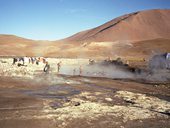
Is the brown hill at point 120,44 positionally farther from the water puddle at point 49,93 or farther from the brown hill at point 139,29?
the water puddle at point 49,93

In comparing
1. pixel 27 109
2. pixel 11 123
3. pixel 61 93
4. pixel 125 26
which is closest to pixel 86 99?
pixel 61 93

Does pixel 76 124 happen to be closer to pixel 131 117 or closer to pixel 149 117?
pixel 131 117

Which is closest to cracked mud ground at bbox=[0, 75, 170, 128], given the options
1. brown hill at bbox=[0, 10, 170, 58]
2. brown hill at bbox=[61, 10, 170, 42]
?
brown hill at bbox=[0, 10, 170, 58]

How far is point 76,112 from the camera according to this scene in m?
11.1

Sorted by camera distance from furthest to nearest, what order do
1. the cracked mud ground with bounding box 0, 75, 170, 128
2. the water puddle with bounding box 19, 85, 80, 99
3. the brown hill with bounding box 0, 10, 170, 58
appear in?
the brown hill with bounding box 0, 10, 170, 58, the water puddle with bounding box 19, 85, 80, 99, the cracked mud ground with bounding box 0, 75, 170, 128

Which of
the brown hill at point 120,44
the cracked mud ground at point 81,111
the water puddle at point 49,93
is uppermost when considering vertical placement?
the brown hill at point 120,44

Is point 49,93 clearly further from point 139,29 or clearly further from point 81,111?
point 139,29

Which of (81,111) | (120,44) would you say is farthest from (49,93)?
(120,44)

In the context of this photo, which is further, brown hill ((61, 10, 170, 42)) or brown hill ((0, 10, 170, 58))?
brown hill ((61, 10, 170, 42))

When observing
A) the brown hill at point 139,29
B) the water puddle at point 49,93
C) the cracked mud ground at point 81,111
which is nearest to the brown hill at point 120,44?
the brown hill at point 139,29

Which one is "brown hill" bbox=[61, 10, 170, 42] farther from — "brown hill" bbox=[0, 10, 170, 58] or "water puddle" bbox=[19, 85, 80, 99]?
"water puddle" bbox=[19, 85, 80, 99]

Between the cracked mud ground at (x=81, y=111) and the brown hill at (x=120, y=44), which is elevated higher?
the brown hill at (x=120, y=44)

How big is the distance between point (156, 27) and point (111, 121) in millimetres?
120588

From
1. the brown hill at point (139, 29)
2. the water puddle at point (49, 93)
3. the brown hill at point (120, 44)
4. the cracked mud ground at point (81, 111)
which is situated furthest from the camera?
the brown hill at point (139, 29)
